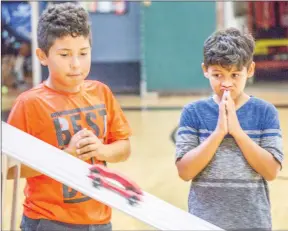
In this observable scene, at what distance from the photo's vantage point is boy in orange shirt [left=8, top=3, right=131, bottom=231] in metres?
1.15

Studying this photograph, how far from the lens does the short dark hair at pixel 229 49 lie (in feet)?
3.58

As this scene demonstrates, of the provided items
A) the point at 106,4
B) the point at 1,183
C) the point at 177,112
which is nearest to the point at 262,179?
the point at 1,183

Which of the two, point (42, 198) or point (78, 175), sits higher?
point (78, 175)

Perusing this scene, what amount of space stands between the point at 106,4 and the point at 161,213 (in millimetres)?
5972

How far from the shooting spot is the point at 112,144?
1238 millimetres

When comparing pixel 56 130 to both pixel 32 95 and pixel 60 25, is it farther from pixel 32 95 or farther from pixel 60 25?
pixel 60 25

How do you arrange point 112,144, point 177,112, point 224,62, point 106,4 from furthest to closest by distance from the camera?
point 106,4, point 177,112, point 112,144, point 224,62

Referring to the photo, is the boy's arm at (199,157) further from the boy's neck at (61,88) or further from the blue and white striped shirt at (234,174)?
the boy's neck at (61,88)

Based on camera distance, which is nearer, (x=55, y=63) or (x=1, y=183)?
(x=1, y=183)

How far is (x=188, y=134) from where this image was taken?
1.13 m

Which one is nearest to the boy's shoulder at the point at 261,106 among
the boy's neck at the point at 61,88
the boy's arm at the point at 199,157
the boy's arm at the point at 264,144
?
the boy's arm at the point at 264,144

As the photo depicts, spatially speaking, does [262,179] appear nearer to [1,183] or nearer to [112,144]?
[112,144]

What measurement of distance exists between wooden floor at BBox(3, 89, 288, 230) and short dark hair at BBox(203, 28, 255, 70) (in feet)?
1.07

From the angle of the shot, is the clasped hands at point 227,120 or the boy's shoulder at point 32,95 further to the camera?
the boy's shoulder at point 32,95
